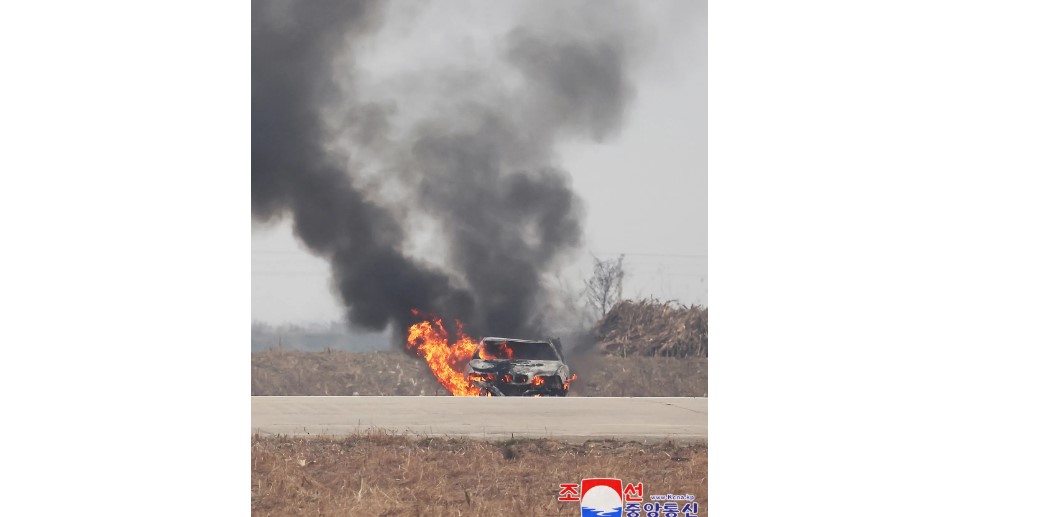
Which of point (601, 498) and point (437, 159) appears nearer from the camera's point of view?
point (601, 498)

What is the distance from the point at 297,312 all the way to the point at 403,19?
3294 millimetres

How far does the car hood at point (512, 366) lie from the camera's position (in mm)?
11500

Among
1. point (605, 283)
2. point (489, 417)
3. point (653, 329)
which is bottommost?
point (489, 417)

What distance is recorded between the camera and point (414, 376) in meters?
11.7

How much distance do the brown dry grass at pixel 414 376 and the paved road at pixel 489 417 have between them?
0.39 ft

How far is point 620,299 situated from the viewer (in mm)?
11391

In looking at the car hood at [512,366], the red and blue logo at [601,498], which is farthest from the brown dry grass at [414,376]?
the red and blue logo at [601,498]

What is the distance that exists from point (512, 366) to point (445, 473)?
1451 millimetres

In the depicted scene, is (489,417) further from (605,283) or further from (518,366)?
(605,283)

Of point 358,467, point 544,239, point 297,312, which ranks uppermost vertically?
point 544,239

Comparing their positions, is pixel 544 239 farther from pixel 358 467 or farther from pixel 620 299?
pixel 358 467

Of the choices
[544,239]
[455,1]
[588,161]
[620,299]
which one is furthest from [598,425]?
[455,1]

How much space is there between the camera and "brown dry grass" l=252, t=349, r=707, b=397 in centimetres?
1134
